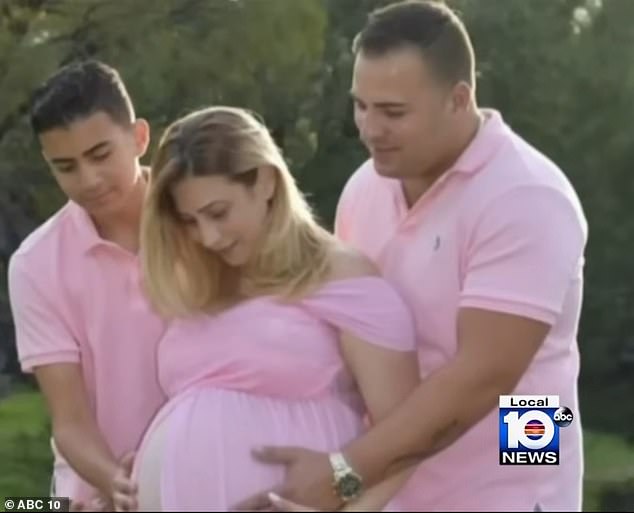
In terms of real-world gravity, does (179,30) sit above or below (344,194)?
above

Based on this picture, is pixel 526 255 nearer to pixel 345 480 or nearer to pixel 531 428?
pixel 531 428

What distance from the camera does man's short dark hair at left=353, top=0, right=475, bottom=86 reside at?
216cm

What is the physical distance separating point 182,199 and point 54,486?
0.78 m

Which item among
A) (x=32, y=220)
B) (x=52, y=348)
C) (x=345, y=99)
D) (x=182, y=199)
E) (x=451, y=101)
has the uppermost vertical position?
(x=345, y=99)

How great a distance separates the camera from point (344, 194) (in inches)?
96.3

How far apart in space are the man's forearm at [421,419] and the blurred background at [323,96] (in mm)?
5407

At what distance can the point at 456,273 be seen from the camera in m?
2.14

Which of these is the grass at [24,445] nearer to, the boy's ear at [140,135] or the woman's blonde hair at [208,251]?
the boy's ear at [140,135]

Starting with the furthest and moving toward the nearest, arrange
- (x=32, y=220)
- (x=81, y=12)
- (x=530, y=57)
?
(x=530, y=57) → (x=32, y=220) → (x=81, y=12)

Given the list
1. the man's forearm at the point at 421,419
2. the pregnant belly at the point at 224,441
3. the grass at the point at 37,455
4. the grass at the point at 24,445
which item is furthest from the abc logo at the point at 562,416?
the grass at the point at 24,445

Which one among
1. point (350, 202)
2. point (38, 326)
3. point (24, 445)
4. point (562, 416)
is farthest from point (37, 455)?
point (562, 416)

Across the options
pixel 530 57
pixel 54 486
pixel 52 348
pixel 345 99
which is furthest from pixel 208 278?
pixel 530 57

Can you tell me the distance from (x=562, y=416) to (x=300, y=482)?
0.43 m

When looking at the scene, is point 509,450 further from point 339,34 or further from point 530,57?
point 530,57
